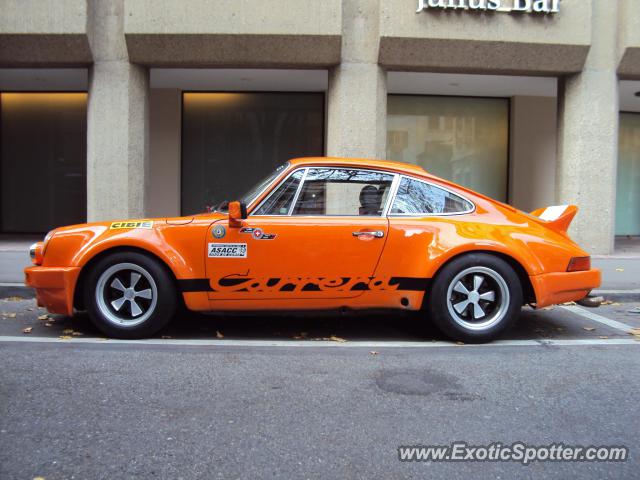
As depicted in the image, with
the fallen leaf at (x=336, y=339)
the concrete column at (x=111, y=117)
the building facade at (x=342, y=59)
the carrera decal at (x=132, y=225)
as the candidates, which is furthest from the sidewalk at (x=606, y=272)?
the fallen leaf at (x=336, y=339)

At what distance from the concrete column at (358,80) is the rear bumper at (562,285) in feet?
18.8

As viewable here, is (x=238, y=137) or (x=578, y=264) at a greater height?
(x=238, y=137)


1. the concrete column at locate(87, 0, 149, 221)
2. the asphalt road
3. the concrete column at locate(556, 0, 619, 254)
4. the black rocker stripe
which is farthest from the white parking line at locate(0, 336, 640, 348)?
the concrete column at locate(556, 0, 619, 254)

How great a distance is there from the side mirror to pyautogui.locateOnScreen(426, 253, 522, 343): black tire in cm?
176

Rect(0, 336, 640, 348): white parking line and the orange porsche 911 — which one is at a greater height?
the orange porsche 911

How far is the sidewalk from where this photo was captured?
7.29m

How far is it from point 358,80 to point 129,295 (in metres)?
6.75

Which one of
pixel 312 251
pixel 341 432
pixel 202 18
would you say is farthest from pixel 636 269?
pixel 202 18

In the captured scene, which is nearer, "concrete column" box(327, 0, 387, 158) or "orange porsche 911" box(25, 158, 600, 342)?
"orange porsche 911" box(25, 158, 600, 342)

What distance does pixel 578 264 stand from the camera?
5.21 m

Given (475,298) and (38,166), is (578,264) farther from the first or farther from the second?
(38,166)

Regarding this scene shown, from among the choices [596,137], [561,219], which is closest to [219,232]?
[561,219]

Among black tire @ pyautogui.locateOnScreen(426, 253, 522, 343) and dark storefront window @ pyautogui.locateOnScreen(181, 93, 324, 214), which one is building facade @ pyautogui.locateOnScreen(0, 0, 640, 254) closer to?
dark storefront window @ pyautogui.locateOnScreen(181, 93, 324, 214)

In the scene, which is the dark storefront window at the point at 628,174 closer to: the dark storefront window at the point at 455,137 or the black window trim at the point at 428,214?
the dark storefront window at the point at 455,137
